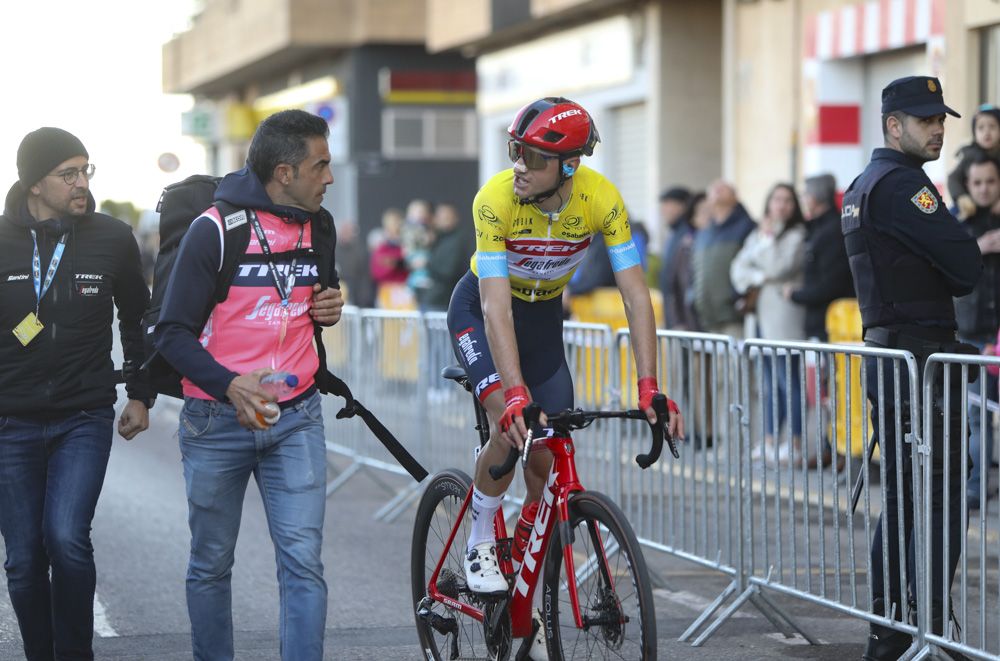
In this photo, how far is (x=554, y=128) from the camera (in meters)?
5.61

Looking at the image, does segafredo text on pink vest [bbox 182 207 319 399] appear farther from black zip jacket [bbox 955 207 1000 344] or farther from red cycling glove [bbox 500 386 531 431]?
black zip jacket [bbox 955 207 1000 344]

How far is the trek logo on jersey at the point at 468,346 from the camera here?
6.13 metres

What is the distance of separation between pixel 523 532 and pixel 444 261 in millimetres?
13876

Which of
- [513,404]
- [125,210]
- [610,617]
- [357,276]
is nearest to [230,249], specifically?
[513,404]

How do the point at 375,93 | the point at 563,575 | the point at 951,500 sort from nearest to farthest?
the point at 563,575 → the point at 951,500 → the point at 375,93

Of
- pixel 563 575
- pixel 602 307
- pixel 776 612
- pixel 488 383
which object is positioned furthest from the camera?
pixel 602 307

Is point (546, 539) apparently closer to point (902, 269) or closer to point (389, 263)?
point (902, 269)

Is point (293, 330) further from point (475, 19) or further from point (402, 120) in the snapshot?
point (402, 120)

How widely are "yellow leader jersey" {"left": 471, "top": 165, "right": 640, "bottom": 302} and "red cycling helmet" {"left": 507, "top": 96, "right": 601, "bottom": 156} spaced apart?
17cm

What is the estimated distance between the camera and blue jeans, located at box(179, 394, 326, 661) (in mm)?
5391

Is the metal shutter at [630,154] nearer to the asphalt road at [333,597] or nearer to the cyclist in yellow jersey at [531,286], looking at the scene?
the asphalt road at [333,597]

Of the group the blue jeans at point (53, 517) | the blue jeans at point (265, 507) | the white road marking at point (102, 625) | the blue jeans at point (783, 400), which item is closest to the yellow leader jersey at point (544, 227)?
the blue jeans at point (265, 507)

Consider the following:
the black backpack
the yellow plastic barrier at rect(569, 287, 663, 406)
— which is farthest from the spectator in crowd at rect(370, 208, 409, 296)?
the black backpack

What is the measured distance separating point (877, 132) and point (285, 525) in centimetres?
1243
